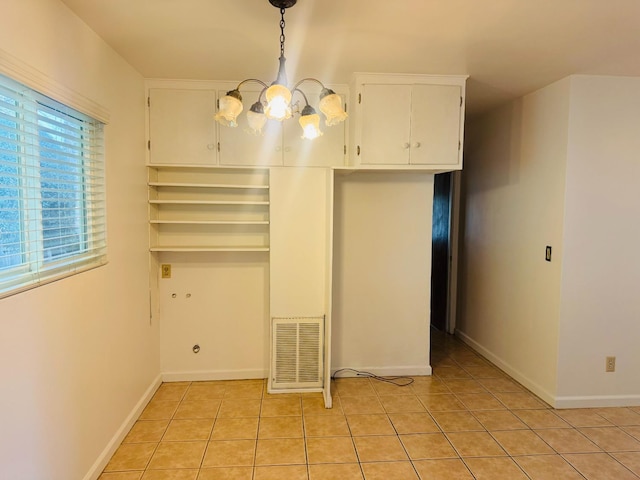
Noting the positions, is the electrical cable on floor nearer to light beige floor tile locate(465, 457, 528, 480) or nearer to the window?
light beige floor tile locate(465, 457, 528, 480)

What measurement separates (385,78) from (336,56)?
1.67 ft

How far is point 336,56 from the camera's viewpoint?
2486 mm

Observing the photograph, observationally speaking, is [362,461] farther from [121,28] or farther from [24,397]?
[121,28]

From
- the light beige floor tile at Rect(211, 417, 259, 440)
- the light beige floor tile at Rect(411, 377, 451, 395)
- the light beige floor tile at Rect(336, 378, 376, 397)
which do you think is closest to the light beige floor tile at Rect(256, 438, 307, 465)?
the light beige floor tile at Rect(211, 417, 259, 440)

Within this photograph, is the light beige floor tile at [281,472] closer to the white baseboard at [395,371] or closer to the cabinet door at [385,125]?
the white baseboard at [395,371]

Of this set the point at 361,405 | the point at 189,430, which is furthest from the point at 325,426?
the point at 189,430

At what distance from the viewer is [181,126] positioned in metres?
2.99

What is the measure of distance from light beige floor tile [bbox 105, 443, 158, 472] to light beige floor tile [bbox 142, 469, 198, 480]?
3.6 inches

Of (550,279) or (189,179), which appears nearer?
(550,279)

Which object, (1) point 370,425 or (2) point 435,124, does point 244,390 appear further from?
(2) point 435,124

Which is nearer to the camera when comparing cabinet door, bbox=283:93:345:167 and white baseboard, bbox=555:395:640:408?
white baseboard, bbox=555:395:640:408

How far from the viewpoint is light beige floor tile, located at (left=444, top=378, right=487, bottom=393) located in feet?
10.6

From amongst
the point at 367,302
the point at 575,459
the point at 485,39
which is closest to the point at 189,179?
the point at 367,302

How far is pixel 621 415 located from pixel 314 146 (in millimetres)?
3005
